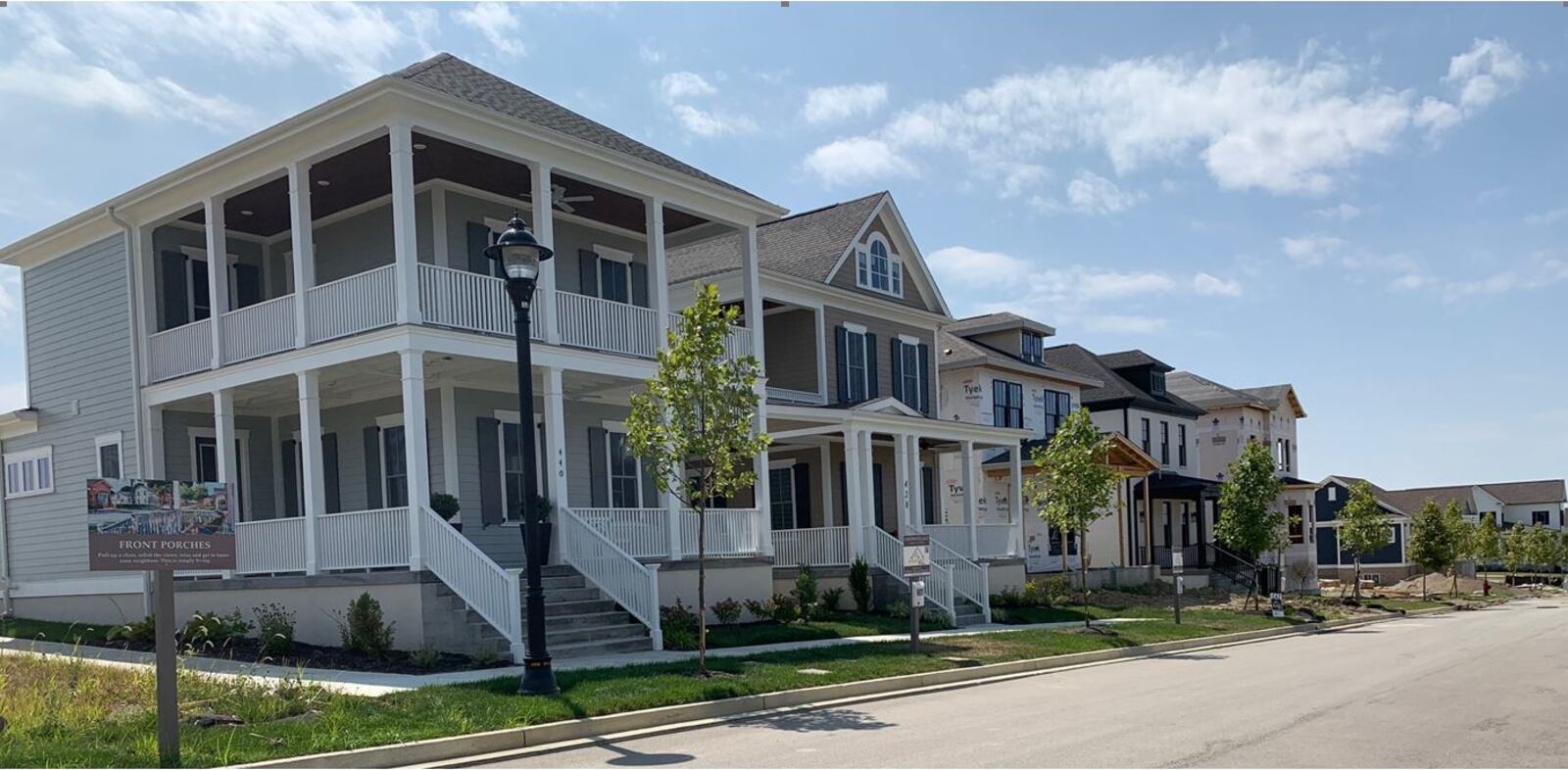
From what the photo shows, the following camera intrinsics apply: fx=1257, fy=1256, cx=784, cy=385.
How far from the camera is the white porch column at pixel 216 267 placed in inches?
797

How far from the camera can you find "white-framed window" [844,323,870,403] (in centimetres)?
3144

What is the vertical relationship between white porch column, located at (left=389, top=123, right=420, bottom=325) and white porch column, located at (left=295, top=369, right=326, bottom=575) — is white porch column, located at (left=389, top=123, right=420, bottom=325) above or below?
above

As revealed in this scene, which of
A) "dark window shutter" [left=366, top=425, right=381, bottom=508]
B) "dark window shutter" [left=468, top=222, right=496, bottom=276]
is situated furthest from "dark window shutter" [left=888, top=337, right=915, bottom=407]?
"dark window shutter" [left=366, top=425, right=381, bottom=508]

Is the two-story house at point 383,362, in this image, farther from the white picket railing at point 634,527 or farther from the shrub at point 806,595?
the shrub at point 806,595

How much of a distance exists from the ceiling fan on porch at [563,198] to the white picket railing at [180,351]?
590cm

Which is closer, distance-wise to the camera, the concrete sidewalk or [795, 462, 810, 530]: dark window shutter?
the concrete sidewalk

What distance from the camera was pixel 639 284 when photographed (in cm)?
2541

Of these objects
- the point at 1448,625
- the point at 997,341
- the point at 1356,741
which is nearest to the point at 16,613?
the point at 1356,741

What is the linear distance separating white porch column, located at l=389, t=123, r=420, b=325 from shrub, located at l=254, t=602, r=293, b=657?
4.77m

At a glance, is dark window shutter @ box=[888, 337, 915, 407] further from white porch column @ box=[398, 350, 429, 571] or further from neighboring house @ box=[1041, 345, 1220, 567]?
white porch column @ box=[398, 350, 429, 571]

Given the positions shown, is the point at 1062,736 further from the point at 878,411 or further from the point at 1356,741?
the point at 878,411

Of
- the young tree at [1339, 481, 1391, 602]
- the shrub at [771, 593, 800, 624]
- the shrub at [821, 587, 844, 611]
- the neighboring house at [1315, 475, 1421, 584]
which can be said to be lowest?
the neighboring house at [1315, 475, 1421, 584]

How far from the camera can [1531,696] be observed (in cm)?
1425

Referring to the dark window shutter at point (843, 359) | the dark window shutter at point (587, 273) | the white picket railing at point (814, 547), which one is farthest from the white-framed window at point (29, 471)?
the dark window shutter at point (843, 359)
